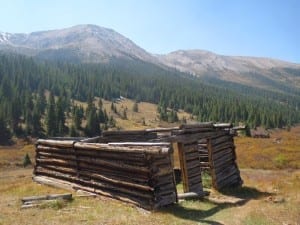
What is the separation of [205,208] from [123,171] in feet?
13.6

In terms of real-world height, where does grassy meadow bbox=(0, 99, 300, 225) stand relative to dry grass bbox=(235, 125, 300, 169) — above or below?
above

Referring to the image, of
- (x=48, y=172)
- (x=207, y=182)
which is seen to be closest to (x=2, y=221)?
(x=48, y=172)

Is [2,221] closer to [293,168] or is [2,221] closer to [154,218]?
[154,218]

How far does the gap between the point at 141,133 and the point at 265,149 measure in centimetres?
3281

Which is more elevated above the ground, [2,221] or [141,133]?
[141,133]

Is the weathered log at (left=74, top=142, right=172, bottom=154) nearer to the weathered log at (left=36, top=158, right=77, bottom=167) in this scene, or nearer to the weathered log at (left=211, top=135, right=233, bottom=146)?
the weathered log at (left=36, top=158, right=77, bottom=167)

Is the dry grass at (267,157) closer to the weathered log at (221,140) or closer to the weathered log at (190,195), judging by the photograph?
the weathered log at (221,140)

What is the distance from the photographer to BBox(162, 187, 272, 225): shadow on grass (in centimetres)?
1606

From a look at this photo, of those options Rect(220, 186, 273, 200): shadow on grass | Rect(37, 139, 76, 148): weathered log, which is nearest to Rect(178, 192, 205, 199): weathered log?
Rect(220, 186, 273, 200): shadow on grass

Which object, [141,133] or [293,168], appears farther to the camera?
[293,168]

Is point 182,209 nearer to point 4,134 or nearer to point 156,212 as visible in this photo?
point 156,212

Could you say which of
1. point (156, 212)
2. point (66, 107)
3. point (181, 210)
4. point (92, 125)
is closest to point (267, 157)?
point (181, 210)

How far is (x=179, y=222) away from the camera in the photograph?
15.0m

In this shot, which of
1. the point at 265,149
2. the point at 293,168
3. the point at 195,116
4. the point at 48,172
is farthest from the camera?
the point at 195,116
